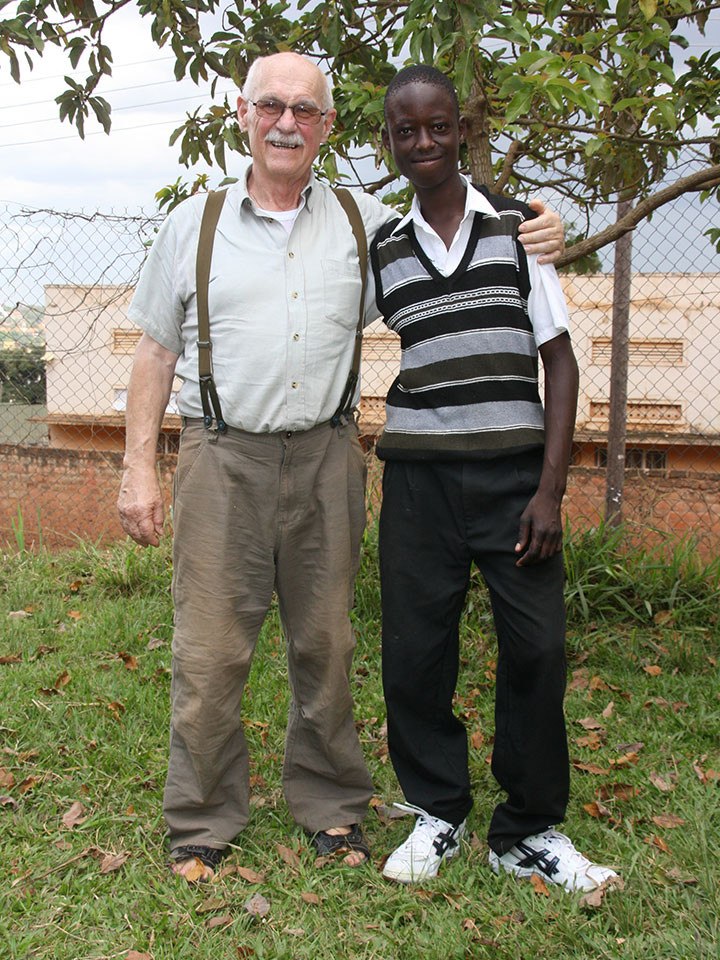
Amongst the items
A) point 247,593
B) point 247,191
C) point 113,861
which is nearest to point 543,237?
point 247,191

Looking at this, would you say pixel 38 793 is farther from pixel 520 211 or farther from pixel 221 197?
pixel 520 211

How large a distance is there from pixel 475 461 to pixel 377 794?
1.40 metres

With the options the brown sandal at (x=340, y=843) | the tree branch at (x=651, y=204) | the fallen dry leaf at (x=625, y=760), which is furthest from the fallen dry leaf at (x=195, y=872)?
the tree branch at (x=651, y=204)

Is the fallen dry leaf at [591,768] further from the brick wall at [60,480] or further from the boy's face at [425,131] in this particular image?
the brick wall at [60,480]

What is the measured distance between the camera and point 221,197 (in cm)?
267

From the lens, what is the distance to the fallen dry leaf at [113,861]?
2807 mm

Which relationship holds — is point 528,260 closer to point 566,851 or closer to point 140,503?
point 140,503

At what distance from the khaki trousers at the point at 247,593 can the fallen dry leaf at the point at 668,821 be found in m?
0.98

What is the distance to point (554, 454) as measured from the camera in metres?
2.43

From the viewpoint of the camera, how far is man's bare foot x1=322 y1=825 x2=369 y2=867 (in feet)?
9.22

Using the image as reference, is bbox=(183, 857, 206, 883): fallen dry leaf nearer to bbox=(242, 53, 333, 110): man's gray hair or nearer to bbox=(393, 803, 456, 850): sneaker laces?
bbox=(393, 803, 456, 850): sneaker laces

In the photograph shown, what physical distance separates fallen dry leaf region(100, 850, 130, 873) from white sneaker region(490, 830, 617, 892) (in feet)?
3.67

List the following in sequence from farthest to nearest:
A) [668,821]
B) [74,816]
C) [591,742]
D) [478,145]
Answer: [478,145]
[591,742]
[74,816]
[668,821]

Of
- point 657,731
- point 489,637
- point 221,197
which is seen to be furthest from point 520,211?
point 489,637
